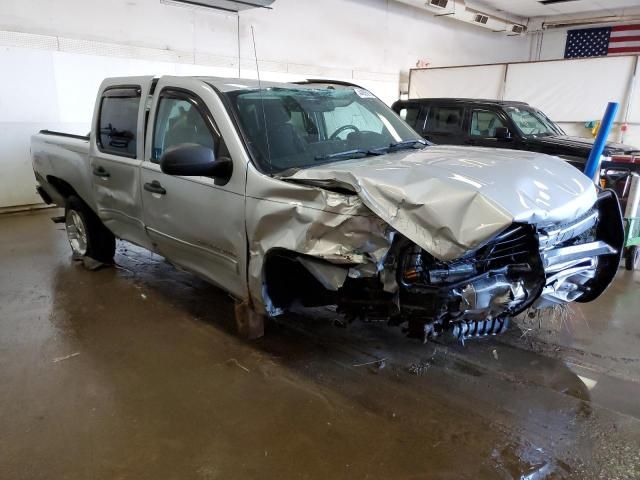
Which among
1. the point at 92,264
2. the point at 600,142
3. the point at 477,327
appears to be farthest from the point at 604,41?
the point at 92,264

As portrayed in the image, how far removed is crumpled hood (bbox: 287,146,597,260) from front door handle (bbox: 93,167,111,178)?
2.11m

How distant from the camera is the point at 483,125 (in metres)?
7.52

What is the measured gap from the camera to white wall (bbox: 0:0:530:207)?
690 cm

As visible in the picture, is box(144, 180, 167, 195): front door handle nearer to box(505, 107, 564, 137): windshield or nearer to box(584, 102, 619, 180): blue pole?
box(584, 102, 619, 180): blue pole

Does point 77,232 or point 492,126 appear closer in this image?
point 77,232

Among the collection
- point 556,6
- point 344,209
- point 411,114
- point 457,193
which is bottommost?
point 344,209

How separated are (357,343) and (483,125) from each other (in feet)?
18.1

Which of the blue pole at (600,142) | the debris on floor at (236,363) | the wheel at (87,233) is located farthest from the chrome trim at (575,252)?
the wheel at (87,233)

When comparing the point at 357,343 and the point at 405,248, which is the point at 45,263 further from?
the point at 405,248

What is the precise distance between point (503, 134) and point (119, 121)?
5.58 m

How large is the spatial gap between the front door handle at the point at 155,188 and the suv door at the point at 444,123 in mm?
5559

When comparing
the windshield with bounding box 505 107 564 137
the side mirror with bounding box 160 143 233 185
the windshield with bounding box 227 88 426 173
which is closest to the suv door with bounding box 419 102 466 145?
the windshield with bounding box 505 107 564 137

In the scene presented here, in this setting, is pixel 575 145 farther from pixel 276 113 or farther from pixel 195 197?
pixel 195 197

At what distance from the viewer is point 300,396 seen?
8.68 ft
